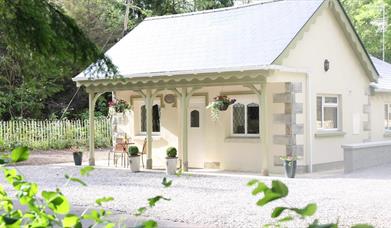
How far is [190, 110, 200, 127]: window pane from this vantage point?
17.5 metres

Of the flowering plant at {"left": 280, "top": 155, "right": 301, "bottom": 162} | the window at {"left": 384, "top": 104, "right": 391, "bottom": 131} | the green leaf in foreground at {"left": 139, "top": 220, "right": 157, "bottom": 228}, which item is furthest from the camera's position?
the window at {"left": 384, "top": 104, "right": 391, "bottom": 131}

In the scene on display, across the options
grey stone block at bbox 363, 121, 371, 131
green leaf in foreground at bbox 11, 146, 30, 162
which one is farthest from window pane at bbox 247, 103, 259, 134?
green leaf in foreground at bbox 11, 146, 30, 162

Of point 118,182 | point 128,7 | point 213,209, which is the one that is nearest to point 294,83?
point 118,182

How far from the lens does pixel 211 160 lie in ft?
55.9

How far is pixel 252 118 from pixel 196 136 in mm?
1934

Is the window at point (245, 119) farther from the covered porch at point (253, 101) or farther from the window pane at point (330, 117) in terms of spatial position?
the window pane at point (330, 117)

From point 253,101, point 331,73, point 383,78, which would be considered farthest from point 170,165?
point 383,78

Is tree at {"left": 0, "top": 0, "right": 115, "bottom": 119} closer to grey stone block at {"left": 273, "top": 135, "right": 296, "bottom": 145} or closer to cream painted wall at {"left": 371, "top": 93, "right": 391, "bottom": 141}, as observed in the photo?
grey stone block at {"left": 273, "top": 135, "right": 296, "bottom": 145}

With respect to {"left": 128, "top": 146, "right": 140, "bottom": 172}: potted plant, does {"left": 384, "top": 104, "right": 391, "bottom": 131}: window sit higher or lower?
higher

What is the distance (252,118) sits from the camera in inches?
650

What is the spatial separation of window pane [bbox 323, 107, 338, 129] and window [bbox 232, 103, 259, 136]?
7.09ft

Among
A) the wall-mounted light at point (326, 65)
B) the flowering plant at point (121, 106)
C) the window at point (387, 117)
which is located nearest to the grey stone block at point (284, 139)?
the wall-mounted light at point (326, 65)

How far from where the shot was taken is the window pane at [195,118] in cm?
1755

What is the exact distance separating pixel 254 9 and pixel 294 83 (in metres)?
3.28
